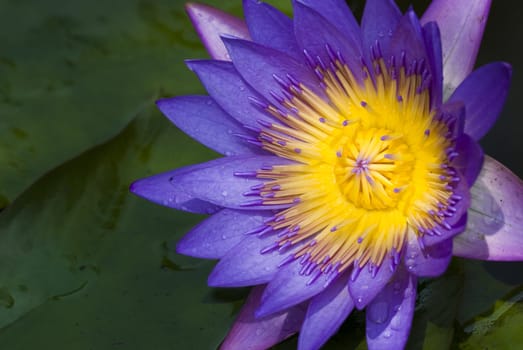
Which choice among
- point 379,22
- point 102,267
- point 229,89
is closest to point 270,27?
point 229,89

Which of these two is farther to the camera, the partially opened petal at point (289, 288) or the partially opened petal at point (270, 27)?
the partially opened petal at point (270, 27)

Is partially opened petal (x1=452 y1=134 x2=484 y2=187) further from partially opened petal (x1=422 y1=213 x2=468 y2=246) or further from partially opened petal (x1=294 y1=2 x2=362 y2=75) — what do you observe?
partially opened petal (x1=294 y1=2 x2=362 y2=75)

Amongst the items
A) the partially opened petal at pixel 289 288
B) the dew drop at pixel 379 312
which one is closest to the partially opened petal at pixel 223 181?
the partially opened petal at pixel 289 288

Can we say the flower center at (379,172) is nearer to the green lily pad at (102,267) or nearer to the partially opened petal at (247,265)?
the partially opened petal at (247,265)

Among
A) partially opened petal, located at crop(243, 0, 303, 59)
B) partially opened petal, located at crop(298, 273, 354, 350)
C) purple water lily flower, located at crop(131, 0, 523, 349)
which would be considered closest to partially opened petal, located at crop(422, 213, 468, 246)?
purple water lily flower, located at crop(131, 0, 523, 349)

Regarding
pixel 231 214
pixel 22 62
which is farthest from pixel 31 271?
pixel 22 62
